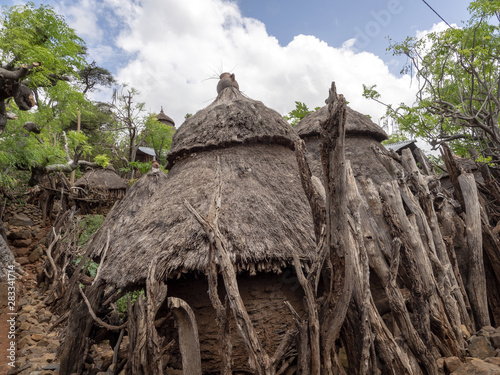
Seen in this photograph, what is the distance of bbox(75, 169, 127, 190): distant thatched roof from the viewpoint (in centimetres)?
1509

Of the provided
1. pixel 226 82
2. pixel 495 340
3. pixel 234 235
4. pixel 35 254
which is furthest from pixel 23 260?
pixel 495 340

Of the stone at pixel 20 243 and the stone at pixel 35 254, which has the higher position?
the stone at pixel 20 243

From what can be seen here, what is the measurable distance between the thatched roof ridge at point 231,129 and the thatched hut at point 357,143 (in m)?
1.01

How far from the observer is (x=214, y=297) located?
244cm

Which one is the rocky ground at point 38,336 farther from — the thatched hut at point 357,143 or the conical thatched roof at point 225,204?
the thatched hut at point 357,143

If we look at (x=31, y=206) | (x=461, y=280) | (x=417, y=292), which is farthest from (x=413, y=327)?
(x=31, y=206)

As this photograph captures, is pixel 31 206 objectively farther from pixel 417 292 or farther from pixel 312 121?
pixel 417 292

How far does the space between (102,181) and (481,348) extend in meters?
16.0

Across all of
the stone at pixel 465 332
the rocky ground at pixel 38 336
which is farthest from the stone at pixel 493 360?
the stone at pixel 465 332

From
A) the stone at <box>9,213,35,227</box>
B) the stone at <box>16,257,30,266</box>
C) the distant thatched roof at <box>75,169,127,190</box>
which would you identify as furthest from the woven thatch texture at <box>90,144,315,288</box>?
the distant thatched roof at <box>75,169,127,190</box>

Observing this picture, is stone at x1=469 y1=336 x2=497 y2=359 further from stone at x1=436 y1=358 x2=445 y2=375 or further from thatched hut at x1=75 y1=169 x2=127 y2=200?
thatched hut at x1=75 y1=169 x2=127 y2=200

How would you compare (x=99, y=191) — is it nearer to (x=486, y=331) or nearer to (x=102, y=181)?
(x=102, y=181)

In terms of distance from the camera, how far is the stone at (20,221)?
1101 centimetres

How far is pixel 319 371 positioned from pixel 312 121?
566cm
